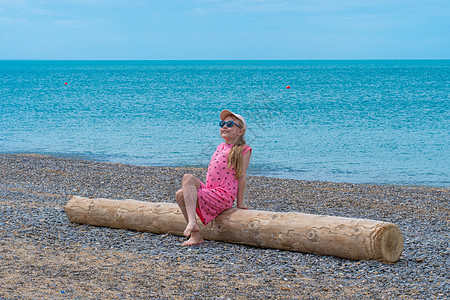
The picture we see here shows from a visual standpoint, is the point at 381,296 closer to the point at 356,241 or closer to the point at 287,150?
the point at 356,241

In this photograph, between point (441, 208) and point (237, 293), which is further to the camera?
point (441, 208)

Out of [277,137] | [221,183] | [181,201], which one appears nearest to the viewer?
[181,201]

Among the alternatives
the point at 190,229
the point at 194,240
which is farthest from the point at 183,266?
the point at 194,240

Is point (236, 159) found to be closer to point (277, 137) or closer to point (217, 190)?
point (217, 190)

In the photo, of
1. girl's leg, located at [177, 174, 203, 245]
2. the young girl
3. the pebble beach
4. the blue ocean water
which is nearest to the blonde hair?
the young girl

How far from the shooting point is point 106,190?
10992mm

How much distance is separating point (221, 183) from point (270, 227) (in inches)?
32.5

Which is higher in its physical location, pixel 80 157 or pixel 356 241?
pixel 356 241

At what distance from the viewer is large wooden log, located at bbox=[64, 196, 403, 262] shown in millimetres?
5508

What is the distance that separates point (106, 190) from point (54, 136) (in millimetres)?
15295

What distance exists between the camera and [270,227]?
600cm

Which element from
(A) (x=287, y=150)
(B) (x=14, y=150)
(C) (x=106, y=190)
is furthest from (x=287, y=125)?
(C) (x=106, y=190)

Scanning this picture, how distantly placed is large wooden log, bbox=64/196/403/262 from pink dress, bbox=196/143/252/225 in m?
0.16

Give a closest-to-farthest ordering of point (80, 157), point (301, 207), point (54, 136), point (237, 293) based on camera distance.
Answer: point (237, 293) < point (301, 207) < point (80, 157) < point (54, 136)
